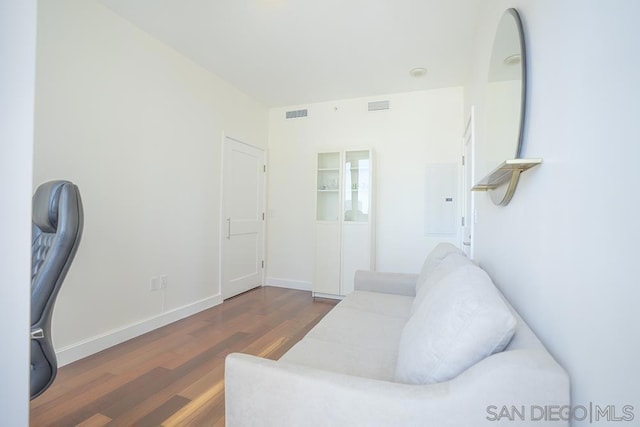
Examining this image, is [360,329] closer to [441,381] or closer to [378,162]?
[441,381]

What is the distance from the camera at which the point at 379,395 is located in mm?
839

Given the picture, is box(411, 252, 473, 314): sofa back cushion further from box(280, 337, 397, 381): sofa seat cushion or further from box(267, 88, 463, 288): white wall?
box(267, 88, 463, 288): white wall

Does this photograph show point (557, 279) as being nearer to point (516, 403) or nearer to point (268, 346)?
point (516, 403)

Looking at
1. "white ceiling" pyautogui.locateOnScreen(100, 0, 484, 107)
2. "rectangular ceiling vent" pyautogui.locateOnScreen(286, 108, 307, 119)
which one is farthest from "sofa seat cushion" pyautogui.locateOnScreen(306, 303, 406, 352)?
"rectangular ceiling vent" pyautogui.locateOnScreen(286, 108, 307, 119)

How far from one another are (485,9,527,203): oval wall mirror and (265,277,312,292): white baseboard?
327cm

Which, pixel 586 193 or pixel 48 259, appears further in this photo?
pixel 48 259

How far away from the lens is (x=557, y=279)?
826 mm

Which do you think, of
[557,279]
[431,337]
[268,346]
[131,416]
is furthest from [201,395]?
[557,279]

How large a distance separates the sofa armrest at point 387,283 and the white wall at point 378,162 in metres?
1.48

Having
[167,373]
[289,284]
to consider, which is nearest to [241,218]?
[289,284]

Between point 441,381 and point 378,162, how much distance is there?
137 inches

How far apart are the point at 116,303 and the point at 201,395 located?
4.22 ft

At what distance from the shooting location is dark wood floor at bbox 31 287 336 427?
1610mm

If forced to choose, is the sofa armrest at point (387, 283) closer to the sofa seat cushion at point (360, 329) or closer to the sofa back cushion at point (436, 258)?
the sofa back cushion at point (436, 258)
